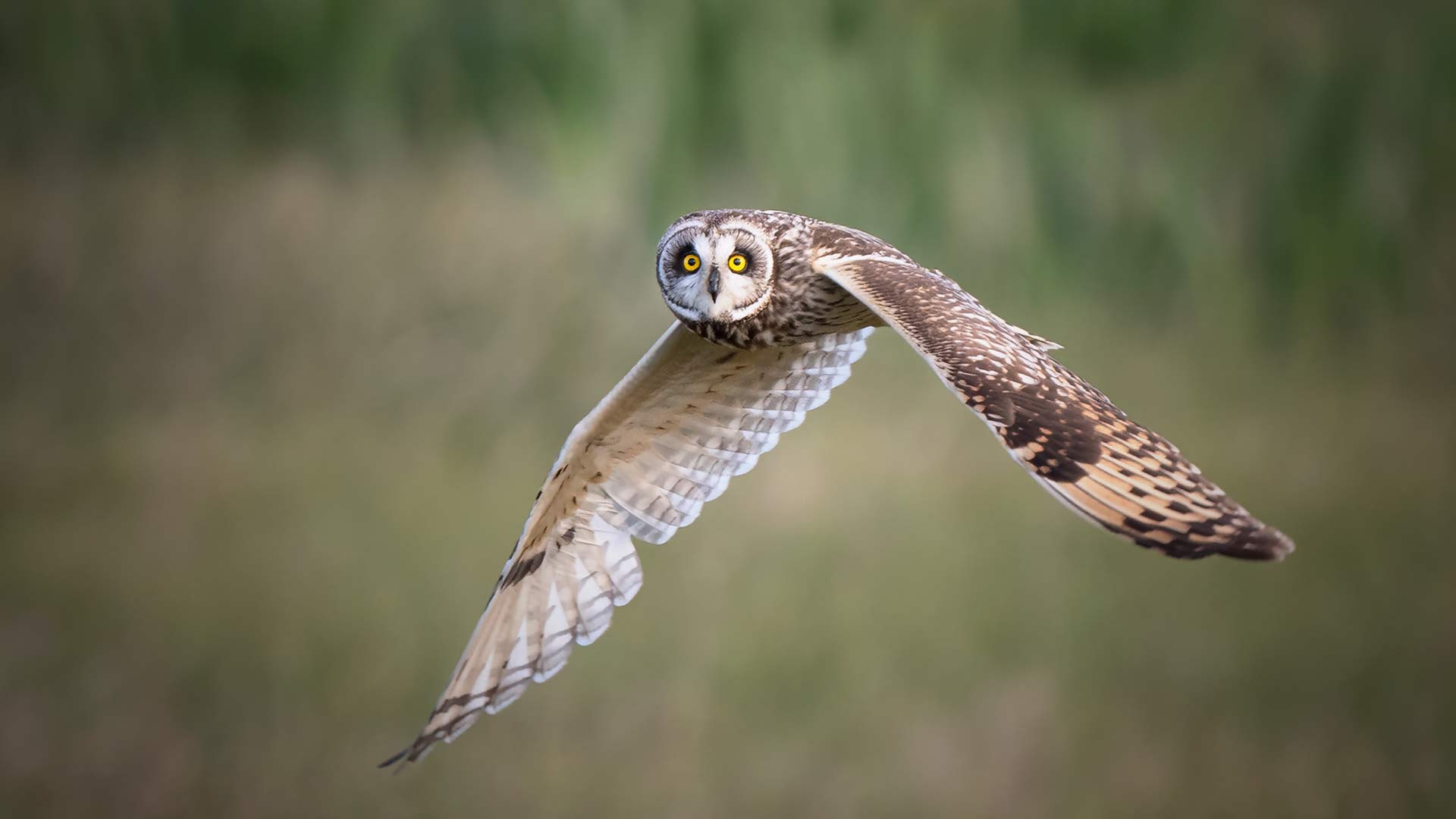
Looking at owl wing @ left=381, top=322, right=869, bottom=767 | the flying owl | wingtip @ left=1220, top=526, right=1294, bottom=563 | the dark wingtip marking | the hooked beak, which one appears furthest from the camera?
owl wing @ left=381, top=322, right=869, bottom=767

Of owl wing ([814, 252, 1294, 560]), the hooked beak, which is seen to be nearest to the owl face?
the hooked beak

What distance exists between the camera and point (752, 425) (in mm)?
3453

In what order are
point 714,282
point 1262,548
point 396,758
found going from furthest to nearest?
point 396,758 < point 714,282 < point 1262,548

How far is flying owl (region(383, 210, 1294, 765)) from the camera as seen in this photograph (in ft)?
6.73

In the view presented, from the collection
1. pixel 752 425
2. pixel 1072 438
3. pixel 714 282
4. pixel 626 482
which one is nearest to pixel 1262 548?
pixel 1072 438

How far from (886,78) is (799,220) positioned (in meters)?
3.54

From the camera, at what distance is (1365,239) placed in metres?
6.78

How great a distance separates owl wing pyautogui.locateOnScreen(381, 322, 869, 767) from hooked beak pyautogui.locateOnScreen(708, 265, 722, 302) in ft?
1.40

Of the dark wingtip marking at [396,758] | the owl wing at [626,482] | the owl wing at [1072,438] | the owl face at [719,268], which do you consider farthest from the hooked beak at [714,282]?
the dark wingtip marking at [396,758]

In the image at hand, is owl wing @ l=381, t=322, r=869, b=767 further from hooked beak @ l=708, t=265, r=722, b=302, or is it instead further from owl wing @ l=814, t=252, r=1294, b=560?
owl wing @ l=814, t=252, r=1294, b=560

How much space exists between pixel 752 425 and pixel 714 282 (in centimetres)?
74

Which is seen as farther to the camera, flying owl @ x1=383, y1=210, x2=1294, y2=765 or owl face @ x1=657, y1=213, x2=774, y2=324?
owl face @ x1=657, y1=213, x2=774, y2=324

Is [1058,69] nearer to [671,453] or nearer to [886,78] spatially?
[886,78]

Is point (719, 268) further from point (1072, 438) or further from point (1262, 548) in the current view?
point (1262, 548)
